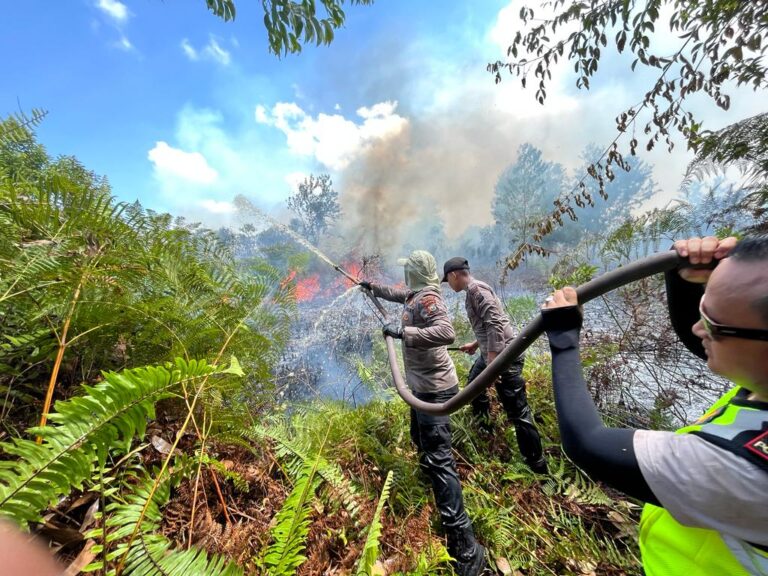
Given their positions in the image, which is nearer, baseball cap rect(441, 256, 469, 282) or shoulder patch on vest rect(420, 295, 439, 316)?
shoulder patch on vest rect(420, 295, 439, 316)

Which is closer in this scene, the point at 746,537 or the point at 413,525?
the point at 746,537

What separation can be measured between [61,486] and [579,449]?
139cm

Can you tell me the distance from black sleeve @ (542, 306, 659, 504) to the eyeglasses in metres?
0.28

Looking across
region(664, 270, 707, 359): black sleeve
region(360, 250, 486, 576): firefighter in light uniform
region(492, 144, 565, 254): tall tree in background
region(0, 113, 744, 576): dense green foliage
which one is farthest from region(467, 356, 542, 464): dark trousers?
region(492, 144, 565, 254): tall tree in background

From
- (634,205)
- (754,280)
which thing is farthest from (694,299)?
(634,205)

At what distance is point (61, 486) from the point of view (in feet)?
2.63

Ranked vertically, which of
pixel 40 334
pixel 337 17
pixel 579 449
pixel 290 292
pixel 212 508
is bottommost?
pixel 212 508

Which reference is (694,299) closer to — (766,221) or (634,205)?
(766,221)

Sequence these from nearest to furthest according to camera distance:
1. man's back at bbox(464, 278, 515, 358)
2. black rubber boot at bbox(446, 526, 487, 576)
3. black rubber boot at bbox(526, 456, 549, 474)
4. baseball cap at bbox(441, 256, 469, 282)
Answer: black rubber boot at bbox(446, 526, 487, 576) → black rubber boot at bbox(526, 456, 549, 474) → man's back at bbox(464, 278, 515, 358) → baseball cap at bbox(441, 256, 469, 282)

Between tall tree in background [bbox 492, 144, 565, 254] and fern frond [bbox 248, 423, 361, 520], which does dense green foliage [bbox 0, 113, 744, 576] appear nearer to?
fern frond [bbox 248, 423, 361, 520]

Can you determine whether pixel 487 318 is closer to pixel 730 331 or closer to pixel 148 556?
pixel 730 331

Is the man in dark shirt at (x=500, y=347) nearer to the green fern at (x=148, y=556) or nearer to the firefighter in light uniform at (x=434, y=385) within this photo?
the firefighter in light uniform at (x=434, y=385)

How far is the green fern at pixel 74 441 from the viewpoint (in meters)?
0.74

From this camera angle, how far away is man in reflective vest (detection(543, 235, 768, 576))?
0.60 metres
